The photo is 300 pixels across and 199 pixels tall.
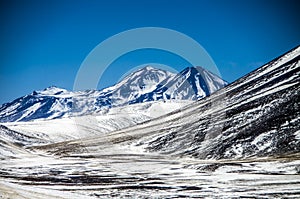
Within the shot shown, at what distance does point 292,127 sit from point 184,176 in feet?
162

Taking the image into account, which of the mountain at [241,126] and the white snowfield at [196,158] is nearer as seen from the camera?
the white snowfield at [196,158]

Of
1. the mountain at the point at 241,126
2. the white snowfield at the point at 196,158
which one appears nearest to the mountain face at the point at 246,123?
the mountain at the point at 241,126

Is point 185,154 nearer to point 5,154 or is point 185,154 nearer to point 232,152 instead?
point 232,152

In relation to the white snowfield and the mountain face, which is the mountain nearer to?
the mountain face

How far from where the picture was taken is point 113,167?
110 metres

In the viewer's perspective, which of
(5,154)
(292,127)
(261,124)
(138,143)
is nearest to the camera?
(292,127)

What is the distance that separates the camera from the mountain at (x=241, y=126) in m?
117

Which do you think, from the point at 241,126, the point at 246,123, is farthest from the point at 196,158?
the point at 246,123

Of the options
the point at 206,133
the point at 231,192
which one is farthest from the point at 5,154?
the point at 231,192

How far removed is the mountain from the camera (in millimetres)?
116938

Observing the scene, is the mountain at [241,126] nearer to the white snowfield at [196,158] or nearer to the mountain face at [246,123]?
the mountain face at [246,123]

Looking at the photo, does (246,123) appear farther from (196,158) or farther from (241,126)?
(196,158)

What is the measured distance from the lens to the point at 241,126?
453ft

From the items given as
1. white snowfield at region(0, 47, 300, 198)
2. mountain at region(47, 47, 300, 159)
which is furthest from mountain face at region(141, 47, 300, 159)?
white snowfield at region(0, 47, 300, 198)
